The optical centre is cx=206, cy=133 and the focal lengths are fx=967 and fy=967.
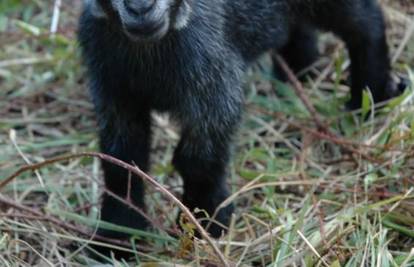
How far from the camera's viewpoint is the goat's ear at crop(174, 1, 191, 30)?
342cm

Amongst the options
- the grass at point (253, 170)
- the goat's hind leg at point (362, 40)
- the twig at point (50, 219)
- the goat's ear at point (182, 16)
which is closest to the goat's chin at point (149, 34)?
→ the goat's ear at point (182, 16)

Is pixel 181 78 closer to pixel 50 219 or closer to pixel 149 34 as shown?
pixel 149 34

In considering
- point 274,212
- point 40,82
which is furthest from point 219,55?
point 40,82

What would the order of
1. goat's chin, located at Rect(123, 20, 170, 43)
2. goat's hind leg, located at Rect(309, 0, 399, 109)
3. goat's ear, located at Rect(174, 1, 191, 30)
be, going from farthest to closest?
goat's hind leg, located at Rect(309, 0, 399, 109), goat's ear, located at Rect(174, 1, 191, 30), goat's chin, located at Rect(123, 20, 170, 43)

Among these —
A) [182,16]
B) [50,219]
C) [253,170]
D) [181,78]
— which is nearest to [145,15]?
[182,16]

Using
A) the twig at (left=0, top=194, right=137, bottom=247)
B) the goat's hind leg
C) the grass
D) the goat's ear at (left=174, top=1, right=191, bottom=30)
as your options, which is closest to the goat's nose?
the goat's ear at (left=174, top=1, right=191, bottom=30)

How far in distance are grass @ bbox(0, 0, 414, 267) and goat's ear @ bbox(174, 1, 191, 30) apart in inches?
26.2

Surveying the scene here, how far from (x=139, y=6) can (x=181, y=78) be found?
571mm

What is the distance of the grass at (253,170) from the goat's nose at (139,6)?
797 millimetres

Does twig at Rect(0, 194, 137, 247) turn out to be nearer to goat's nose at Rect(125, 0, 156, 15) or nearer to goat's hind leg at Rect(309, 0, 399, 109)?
goat's nose at Rect(125, 0, 156, 15)

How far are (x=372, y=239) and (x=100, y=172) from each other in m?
1.42

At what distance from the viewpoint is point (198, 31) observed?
11.9 ft

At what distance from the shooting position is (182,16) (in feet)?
11.3

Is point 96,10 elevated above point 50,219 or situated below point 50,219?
above
